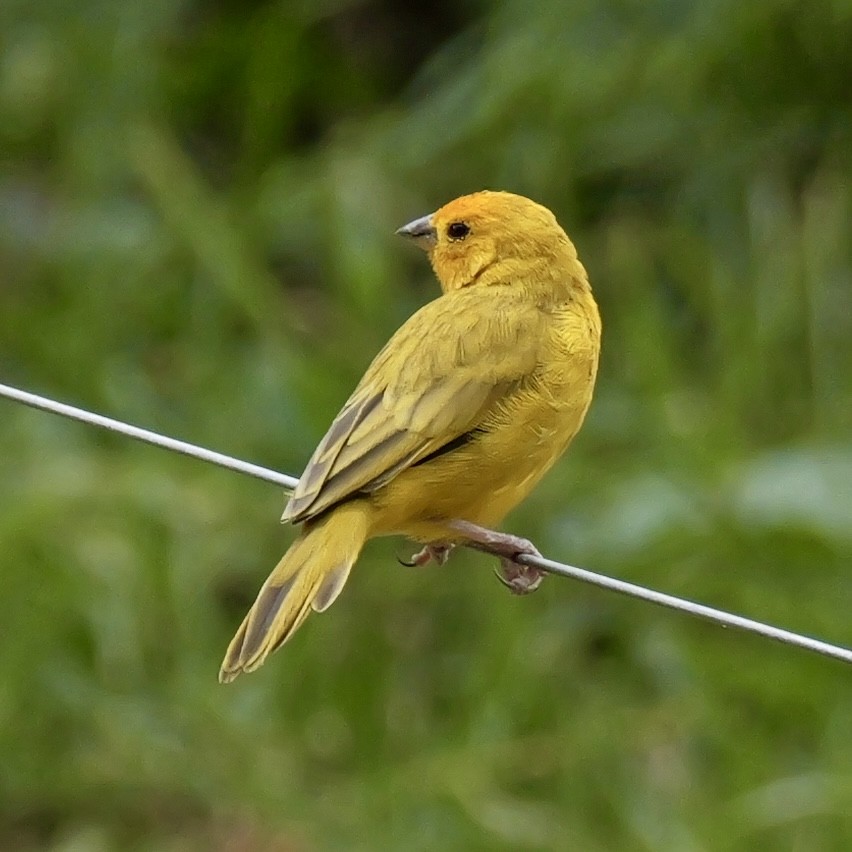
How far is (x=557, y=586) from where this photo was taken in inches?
280

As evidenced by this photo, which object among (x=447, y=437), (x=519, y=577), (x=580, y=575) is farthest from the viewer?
(x=519, y=577)

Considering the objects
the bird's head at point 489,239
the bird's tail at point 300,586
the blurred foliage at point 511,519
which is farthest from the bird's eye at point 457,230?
the blurred foliage at point 511,519

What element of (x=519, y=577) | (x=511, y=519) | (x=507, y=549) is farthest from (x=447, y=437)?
(x=511, y=519)

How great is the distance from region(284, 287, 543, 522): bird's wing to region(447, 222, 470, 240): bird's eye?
344 mm

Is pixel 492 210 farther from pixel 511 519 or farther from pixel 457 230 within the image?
pixel 511 519

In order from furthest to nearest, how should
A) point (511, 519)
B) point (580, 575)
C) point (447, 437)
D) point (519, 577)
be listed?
1. point (511, 519)
2. point (519, 577)
3. point (447, 437)
4. point (580, 575)

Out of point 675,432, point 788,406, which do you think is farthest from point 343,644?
point 788,406

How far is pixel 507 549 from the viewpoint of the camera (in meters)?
4.62

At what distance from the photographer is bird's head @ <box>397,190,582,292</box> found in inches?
205

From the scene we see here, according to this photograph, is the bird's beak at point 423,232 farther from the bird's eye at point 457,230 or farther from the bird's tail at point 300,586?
the bird's tail at point 300,586

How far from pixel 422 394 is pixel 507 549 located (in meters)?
0.40

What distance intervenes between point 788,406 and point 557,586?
106cm

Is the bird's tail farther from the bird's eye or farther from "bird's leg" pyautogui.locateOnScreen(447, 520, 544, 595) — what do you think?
the bird's eye

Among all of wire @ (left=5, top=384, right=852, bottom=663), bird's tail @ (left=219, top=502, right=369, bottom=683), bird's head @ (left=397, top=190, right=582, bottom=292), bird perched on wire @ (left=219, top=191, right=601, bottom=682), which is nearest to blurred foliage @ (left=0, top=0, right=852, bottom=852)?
bird's head @ (left=397, top=190, right=582, bottom=292)
